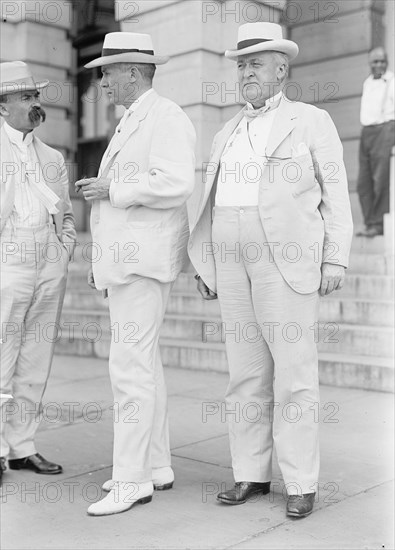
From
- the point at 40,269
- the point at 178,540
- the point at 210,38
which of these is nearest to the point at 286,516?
the point at 178,540

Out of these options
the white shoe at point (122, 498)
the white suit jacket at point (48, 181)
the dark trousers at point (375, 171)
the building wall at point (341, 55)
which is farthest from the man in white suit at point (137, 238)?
the building wall at point (341, 55)

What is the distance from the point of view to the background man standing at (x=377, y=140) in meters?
10.0

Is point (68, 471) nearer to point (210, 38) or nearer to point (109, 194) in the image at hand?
point (109, 194)

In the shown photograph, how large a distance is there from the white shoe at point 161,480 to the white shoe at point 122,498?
6.9 inches

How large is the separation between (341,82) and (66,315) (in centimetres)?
544

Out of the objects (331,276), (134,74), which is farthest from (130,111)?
(331,276)

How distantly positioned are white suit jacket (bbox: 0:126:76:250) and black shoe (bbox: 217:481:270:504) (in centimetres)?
163

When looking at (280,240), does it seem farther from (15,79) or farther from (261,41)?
(15,79)

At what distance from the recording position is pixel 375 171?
10.3 m

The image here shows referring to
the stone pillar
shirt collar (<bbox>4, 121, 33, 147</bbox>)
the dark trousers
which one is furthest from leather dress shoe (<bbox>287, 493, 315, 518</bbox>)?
Answer: the dark trousers

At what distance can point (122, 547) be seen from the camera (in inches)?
130

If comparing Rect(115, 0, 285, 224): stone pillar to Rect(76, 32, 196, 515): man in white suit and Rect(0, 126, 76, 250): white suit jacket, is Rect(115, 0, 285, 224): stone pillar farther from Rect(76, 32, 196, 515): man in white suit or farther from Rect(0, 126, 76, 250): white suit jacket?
Rect(76, 32, 196, 515): man in white suit

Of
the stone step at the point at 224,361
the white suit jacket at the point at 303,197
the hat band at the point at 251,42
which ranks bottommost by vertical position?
the stone step at the point at 224,361

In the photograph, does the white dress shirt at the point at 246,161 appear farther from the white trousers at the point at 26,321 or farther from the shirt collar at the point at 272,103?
the white trousers at the point at 26,321
